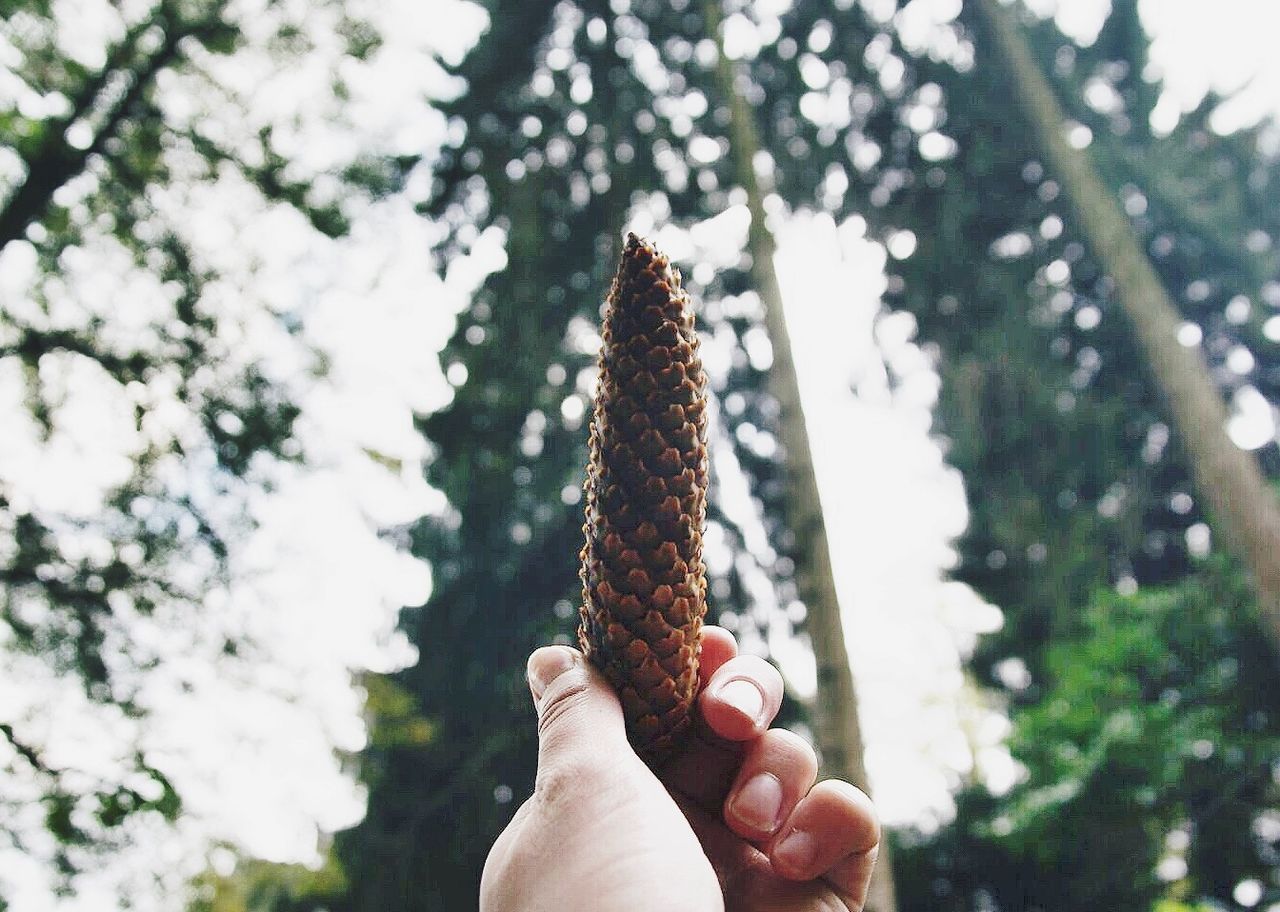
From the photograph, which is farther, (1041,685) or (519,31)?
(1041,685)

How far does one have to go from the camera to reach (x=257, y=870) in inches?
276

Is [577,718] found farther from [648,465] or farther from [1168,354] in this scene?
[1168,354]

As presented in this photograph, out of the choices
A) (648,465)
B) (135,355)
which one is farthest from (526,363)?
(648,465)

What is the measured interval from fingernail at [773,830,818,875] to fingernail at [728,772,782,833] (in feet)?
0.13

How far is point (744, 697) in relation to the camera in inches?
66.1

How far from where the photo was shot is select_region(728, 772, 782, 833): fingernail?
1697 mm

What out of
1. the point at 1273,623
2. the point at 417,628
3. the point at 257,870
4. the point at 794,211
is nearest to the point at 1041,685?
the point at 1273,623

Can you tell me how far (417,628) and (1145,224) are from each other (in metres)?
9.86

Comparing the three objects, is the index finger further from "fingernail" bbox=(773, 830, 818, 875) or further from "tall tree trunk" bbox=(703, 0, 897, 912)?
"tall tree trunk" bbox=(703, 0, 897, 912)

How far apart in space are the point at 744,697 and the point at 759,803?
23 centimetres

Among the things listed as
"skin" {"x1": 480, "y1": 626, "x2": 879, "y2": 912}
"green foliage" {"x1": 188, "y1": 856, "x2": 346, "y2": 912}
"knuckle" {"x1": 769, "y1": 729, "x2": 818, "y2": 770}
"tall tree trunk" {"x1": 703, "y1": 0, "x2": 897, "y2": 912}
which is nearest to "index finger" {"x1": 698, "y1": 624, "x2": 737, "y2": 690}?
"skin" {"x1": 480, "y1": 626, "x2": 879, "y2": 912}

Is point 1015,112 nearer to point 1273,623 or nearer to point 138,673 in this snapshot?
point 1273,623

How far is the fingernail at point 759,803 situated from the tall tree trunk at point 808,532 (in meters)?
3.07

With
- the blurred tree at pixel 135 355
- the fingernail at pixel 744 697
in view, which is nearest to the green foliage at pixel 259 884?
the blurred tree at pixel 135 355
